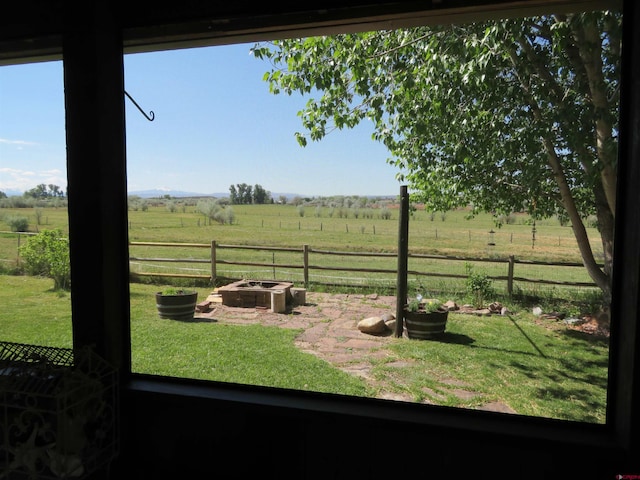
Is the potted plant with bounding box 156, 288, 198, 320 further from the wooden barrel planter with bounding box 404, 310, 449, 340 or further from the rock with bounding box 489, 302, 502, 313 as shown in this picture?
the rock with bounding box 489, 302, 502, 313

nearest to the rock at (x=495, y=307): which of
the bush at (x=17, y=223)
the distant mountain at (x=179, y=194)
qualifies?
the distant mountain at (x=179, y=194)

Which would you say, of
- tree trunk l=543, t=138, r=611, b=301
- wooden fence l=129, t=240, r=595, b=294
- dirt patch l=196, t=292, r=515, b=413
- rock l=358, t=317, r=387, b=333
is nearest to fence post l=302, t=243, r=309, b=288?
wooden fence l=129, t=240, r=595, b=294

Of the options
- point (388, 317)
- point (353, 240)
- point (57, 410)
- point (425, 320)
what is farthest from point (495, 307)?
point (57, 410)

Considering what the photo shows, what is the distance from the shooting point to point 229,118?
10.1 ft

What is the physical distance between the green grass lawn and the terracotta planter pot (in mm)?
60

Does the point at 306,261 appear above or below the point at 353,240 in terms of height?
below

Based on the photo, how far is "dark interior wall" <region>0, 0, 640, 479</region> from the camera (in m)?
0.94

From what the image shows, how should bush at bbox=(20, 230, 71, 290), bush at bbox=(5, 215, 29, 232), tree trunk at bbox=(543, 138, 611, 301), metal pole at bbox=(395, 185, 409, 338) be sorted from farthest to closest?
metal pole at bbox=(395, 185, 409, 338) → bush at bbox=(20, 230, 71, 290) → tree trunk at bbox=(543, 138, 611, 301) → bush at bbox=(5, 215, 29, 232)

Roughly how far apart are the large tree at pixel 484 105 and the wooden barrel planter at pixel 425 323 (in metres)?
0.94

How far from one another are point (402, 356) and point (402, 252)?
0.86m

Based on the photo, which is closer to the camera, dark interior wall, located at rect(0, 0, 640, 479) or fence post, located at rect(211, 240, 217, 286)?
dark interior wall, located at rect(0, 0, 640, 479)

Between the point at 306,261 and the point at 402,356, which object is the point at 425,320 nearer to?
the point at 402,356

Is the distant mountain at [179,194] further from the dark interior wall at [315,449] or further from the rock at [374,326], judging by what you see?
the rock at [374,326]

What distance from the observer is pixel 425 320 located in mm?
3410
